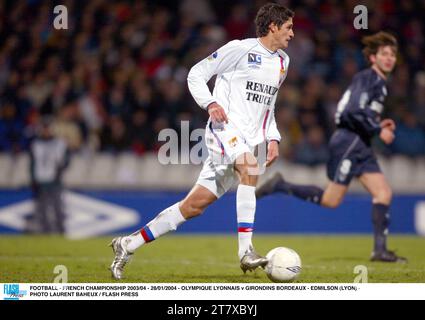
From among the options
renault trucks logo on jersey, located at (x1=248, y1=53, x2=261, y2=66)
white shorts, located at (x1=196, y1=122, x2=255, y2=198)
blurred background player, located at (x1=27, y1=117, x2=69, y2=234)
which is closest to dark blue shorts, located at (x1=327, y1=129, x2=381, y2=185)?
white shorts, located at (x1=196, y1=122, x2=255, y2=198)

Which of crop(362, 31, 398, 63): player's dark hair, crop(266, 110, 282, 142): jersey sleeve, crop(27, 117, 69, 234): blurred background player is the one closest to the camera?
crop(266, 110, 282, 142): jersey sleeve

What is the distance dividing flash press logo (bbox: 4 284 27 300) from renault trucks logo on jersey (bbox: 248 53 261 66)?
2.46 meters

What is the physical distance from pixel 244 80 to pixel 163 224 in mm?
1297

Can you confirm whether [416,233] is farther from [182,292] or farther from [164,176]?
[182,292]

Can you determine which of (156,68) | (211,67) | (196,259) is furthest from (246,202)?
(156,68)

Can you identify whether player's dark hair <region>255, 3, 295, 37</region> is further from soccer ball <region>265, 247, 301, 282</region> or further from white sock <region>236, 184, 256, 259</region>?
soccer ball <region>265, 247, 301, 282</region>

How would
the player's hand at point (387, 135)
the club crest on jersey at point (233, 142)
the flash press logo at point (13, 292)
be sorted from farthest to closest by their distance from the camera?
the player's hand at point (387, 135)
the club crest on jersey at point (233, 142)
the flash press logo at point (13, 292)

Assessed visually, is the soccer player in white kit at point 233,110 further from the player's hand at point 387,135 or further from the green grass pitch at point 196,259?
the player's hand at point 387,135

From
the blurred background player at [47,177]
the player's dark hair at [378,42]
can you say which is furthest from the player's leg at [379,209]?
the blurred background player at [47,177]

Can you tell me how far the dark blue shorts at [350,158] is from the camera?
866 centimetres

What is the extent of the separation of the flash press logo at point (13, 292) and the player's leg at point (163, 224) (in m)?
0.94

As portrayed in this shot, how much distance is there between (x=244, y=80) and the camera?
6801 millimetres

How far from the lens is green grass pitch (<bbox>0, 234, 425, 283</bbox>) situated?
7.00 m

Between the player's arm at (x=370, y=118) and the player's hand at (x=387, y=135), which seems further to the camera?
the player's arm at (x=370, y=118)
